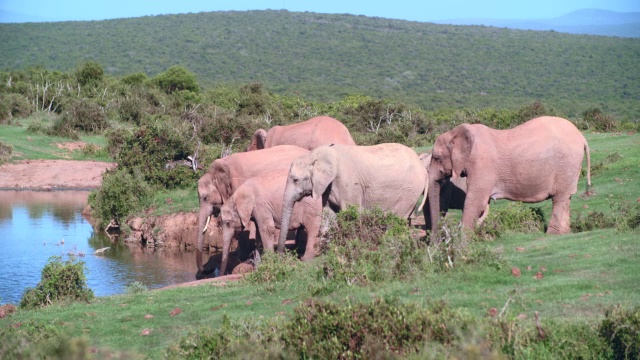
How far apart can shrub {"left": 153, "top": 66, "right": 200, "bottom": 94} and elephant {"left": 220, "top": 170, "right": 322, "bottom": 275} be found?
52.5 meters

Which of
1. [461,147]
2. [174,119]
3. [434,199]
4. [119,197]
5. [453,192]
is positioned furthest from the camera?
[174,119]

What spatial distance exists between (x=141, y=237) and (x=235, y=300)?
13.0 meters

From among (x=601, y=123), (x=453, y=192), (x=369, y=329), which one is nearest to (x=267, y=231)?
(x=453, y=192)

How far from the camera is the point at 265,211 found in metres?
17.0

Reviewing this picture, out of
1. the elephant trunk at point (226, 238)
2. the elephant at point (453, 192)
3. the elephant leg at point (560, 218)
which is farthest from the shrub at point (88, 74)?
the elephant leg at point (560, 218)

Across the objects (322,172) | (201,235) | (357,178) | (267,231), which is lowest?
(201,235)

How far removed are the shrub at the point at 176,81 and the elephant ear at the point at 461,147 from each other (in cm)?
5452

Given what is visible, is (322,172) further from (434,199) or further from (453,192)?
(453,192)

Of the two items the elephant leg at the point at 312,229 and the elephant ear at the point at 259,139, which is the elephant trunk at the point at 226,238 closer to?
the elephant leg at the point at 312,229

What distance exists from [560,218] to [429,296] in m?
5.54

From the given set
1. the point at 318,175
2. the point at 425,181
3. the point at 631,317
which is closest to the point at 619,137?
the point at 425,181

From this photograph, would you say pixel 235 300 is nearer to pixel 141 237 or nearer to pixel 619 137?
pixel 141 237

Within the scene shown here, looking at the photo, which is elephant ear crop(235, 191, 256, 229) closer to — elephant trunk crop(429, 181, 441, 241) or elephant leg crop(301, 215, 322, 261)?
elephant leg crop(301, 215, 322, 261)

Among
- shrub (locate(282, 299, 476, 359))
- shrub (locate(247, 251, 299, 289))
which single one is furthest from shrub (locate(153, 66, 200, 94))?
shrub (locate(282, 299, 476, 359))
